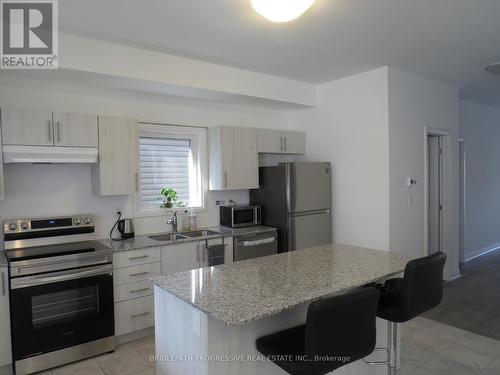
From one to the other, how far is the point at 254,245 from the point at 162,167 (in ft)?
4.62

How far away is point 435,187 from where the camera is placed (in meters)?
5.09

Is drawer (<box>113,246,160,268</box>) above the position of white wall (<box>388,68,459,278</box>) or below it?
below

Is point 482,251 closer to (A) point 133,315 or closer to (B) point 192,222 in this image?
(B) point 192,222

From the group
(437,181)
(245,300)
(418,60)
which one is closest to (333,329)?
(245,300)

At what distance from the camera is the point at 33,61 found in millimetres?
2945

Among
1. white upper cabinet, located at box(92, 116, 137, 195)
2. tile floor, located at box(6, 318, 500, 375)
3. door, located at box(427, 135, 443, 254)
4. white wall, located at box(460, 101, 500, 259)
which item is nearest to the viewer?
tile floor, located at box(6, 318, 500, 375)

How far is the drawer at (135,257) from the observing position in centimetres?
322

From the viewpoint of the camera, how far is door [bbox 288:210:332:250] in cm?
429

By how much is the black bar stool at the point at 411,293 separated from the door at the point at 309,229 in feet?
6.55

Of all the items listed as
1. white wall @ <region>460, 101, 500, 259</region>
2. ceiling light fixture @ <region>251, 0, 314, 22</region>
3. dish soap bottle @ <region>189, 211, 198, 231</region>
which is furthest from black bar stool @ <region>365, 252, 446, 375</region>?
white wall @ <region>460, 101, 500, 259</region>

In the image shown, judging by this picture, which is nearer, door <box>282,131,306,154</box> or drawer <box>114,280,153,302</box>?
drawer <box>114,280,153,302</box>

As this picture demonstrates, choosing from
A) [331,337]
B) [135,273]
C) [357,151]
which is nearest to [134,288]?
[135,273]

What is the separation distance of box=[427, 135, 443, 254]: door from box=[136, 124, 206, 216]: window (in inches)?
126

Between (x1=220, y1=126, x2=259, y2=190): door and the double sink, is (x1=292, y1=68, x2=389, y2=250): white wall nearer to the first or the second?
(x1=220, y1=126, x2=259, y2=190): door
